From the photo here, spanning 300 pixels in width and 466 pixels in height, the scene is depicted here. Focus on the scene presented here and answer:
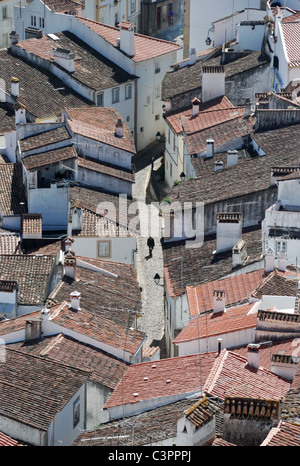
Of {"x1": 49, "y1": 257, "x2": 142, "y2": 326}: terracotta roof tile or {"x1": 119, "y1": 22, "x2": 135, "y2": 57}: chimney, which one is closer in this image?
{"x1": 49, "y1": 257, "x2": 142, "y2": 326}: terracotta roof tile

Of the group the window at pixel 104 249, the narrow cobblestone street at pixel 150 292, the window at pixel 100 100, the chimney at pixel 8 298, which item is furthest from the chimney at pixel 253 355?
the window at pixel 100 100

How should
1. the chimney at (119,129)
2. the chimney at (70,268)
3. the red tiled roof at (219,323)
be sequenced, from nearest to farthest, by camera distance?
1. the red tiled roof at (219,323)
2. the chimney at (70,268)
3. the chimney at (119,129)

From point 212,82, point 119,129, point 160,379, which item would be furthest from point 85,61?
point 160,379

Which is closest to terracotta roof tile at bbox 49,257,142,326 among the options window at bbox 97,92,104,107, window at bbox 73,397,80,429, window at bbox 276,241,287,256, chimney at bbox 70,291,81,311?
chimney at bbox 70,291,81,311

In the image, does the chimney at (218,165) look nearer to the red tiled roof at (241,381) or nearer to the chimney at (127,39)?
the chimney at (127,39)

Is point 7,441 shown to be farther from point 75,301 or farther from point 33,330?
point 75,301

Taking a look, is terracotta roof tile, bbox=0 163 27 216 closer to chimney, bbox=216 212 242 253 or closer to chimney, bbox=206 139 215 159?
chimney, bbox=206 139 215 159
